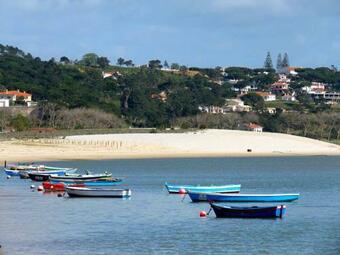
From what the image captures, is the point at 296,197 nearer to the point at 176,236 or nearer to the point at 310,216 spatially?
the point at 310,216

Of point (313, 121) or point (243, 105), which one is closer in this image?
point (313, 121)

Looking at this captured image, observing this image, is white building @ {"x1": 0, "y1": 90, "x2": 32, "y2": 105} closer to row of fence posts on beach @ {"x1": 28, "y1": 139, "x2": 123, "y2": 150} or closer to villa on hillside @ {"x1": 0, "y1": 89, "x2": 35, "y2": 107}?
villa on hillside @ {"x1": 0, "y1": 89, "x2": 35, "y2": 107}

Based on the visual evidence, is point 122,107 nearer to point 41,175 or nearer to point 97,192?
point 41,175

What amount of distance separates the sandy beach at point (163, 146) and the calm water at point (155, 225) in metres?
26.7

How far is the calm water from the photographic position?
38656 millimetres

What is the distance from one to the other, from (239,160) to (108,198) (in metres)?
49.1

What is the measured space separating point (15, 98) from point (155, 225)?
360 feet

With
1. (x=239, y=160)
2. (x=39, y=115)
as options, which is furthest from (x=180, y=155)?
(x=39, y=115)

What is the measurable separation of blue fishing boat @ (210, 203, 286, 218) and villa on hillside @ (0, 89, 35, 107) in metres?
99.8

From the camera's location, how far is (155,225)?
45.1 m

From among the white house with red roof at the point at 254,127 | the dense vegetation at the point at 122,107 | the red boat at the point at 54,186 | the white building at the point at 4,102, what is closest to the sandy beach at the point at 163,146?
the dense vegetation at the point at 122,107

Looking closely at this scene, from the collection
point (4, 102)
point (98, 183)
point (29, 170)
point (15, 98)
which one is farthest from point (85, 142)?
point (15, 98)

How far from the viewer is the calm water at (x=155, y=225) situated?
38.7m

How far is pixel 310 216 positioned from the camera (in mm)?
48875
